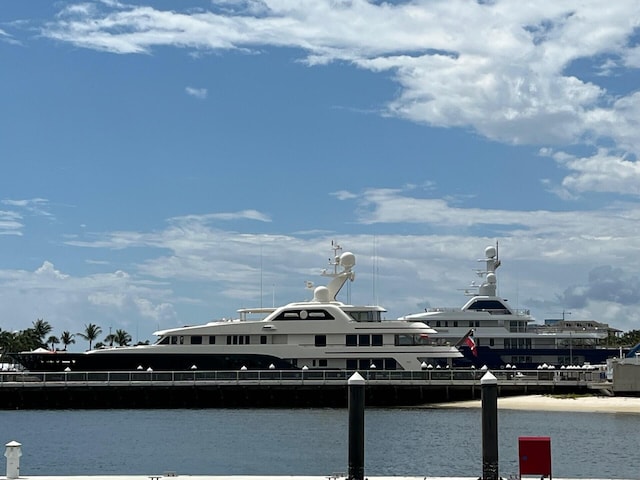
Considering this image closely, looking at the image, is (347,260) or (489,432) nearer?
(489,432)

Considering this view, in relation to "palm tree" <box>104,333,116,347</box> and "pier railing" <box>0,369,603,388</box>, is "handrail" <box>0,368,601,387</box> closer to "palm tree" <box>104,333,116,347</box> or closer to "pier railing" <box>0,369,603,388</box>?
"pier railing" <box>0,369,603,388</box>

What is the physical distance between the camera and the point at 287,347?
57.2 m

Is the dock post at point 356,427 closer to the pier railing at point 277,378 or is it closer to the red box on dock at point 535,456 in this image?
the red box on dock at point 535,456

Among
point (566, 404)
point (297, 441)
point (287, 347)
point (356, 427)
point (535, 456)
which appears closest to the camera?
point (535, 456)

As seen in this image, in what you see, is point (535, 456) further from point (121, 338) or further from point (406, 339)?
point (121, 338)

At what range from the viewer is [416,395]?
52469 mm

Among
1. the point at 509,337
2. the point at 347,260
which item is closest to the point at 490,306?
the point at 509,337

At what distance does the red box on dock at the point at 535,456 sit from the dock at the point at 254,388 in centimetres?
3198

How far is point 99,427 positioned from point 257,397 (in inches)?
451

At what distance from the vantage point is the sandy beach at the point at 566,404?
48.4 m

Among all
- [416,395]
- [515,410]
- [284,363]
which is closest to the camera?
[515,410]

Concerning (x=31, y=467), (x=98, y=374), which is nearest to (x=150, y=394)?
(x=98, y=374)

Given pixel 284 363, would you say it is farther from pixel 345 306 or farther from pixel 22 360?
pixel 22 360

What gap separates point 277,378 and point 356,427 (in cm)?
3266
